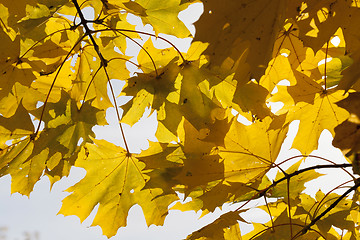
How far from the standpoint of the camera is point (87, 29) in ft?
4.67

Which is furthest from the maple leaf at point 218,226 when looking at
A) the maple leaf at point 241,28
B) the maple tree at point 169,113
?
the maple leaf at point 241,28

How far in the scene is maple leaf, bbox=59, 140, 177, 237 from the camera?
1583 millimetres

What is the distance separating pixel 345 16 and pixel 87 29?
832 millimetres

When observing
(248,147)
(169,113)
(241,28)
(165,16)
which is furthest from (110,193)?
(241,28)

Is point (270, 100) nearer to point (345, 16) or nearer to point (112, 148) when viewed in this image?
point (345, 16)

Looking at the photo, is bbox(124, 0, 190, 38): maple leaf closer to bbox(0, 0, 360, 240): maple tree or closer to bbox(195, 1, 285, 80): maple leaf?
bbox(0, 0, 360, 240): maple tree

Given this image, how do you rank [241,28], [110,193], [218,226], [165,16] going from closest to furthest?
[241,28] < [218,226] < [165,16] < [110,193]

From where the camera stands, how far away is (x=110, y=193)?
161 cm

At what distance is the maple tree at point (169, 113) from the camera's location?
133 cm

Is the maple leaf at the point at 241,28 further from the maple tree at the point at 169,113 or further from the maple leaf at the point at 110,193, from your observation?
the maple leaf at the point at 110,193

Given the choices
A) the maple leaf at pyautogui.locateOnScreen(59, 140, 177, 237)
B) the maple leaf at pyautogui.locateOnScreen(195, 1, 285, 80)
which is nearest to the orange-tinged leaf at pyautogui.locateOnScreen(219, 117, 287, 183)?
the maple leaf at pyautogui.locateOnScreen(59, 140, 177, 237)

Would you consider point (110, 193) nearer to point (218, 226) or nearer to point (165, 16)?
point (218, 226)

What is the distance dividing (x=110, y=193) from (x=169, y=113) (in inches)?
16.6

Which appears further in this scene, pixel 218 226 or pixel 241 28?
pixel 218 226
